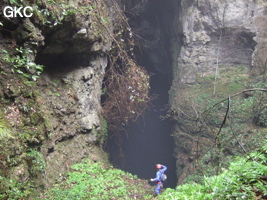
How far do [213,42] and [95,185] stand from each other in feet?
41.4

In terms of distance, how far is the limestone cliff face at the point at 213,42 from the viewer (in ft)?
44.5

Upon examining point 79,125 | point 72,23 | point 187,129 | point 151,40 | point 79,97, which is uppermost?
point 151,40

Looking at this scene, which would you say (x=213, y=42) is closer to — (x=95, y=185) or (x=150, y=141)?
(x=150, y=141)

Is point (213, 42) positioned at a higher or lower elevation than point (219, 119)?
higher

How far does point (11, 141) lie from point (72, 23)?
13.5 feet

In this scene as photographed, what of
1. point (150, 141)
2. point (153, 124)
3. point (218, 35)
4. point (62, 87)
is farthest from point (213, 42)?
point (62, 87)

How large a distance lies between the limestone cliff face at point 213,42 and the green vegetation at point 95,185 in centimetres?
588

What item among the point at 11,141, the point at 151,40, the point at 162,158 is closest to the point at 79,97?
the point at 11,141

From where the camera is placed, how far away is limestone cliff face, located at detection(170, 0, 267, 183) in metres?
13.6

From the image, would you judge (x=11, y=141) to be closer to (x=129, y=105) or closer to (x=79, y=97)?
(x=79, y=97)

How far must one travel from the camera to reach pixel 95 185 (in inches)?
258

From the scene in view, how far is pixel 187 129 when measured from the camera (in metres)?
12.4

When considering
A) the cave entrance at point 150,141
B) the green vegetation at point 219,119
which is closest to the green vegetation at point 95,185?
the green vegetation at point 219,119

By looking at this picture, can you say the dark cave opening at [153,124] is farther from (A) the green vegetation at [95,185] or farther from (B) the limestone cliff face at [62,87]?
(A) the green vegetation at [95,185]
